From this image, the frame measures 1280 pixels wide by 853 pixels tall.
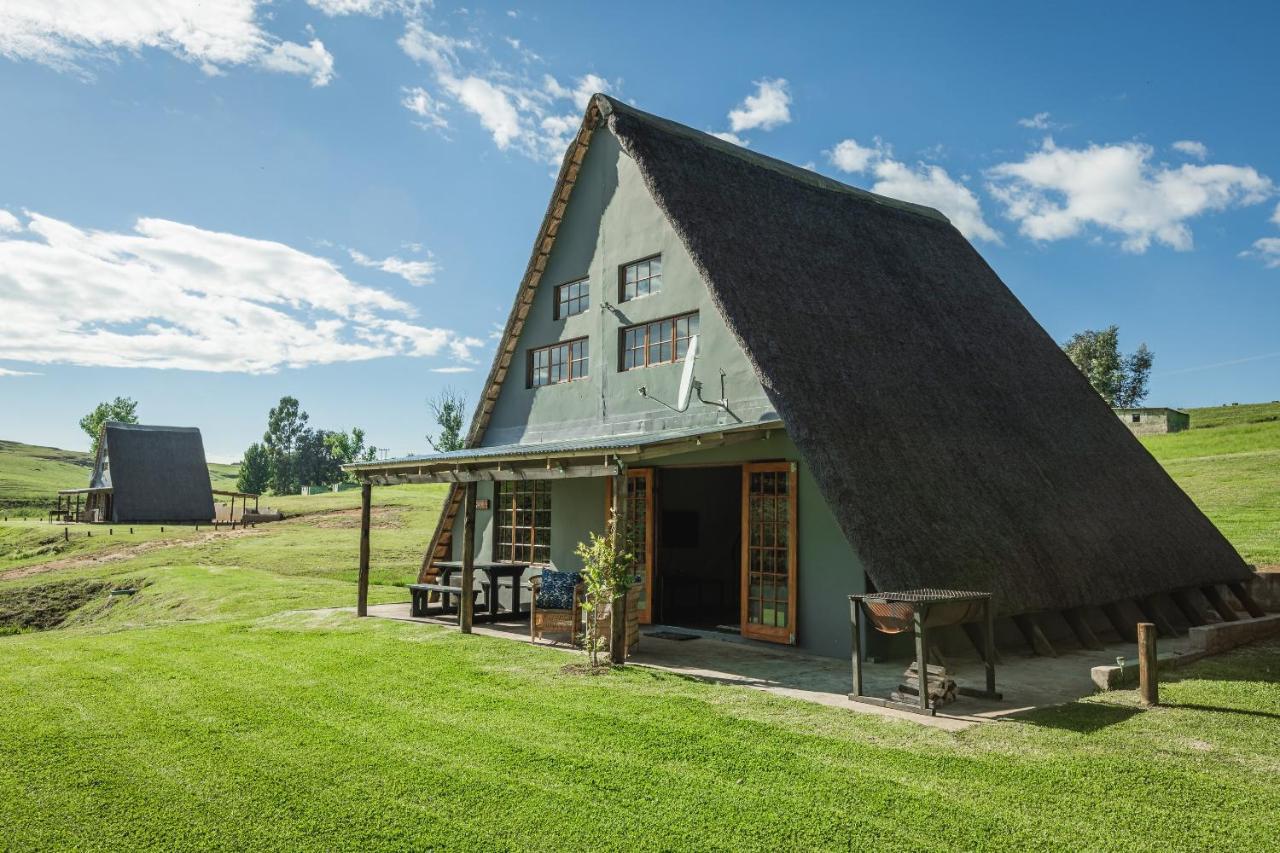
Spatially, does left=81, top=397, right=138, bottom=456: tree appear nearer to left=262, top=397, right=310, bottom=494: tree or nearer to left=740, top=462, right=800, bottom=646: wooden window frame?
left=262, top=397, right=310, bottom=494: tree

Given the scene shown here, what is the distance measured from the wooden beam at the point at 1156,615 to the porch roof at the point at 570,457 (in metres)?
6.11

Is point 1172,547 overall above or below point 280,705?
above

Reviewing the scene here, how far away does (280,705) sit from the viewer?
6930 mm

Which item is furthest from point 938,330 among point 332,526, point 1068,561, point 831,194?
point 332,526

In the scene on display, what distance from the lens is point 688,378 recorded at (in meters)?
10.9

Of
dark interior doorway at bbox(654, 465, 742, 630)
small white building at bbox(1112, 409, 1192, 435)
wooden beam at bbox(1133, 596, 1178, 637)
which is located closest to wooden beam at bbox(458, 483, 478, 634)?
dark interior doorway at bbox(654, 465, 742, 630)

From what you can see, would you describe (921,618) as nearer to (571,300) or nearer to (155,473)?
(571,300)

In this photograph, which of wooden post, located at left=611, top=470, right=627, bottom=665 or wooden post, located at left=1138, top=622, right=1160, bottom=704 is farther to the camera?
wooden post, located at left=611, top=470, right=627, bottom=665

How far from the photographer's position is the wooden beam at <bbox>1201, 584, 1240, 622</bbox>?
11.9m

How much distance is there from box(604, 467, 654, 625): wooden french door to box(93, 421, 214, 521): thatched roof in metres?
34.5

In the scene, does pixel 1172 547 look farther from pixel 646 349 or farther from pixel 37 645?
pixel 37 645

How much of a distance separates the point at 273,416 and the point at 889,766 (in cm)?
10230

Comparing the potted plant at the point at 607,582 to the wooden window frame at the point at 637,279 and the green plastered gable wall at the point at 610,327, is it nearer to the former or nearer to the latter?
the green plastered gable wall at the point at 610,327

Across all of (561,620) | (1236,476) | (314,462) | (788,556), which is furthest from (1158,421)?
(314,462)
